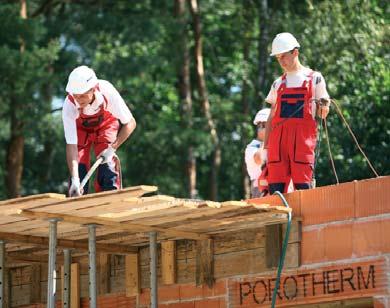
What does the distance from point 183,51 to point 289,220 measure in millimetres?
17486

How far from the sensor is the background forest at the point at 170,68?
2250 centimetres

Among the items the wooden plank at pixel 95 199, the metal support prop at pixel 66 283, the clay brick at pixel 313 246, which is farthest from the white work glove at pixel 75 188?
the clay brick at pixel 313 246

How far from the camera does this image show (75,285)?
12453mm

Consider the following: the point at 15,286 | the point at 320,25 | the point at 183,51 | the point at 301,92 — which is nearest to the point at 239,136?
the point at 183,51

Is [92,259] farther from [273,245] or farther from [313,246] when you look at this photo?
[313,246]

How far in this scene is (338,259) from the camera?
10.3 m

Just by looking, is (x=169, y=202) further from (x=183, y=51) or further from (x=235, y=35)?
(x=235, y=35)

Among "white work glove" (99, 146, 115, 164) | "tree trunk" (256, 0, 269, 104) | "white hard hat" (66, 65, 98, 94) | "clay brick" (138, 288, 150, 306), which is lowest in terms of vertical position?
"clay brick" (138, 288, 150, 306)

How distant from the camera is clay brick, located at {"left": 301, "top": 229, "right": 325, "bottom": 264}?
412 inches

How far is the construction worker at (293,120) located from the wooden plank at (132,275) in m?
1.48

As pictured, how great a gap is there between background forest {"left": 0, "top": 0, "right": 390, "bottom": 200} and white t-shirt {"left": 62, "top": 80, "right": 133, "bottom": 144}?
31.4 feet

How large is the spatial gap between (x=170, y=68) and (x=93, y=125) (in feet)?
53.9

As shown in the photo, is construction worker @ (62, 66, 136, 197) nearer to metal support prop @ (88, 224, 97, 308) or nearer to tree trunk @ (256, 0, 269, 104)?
metal support prop @ (88, 224, 97, 308)

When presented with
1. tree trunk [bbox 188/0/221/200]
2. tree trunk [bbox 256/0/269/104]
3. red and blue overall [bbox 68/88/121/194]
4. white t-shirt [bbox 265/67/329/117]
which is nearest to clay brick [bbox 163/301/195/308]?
red and blue overall [bbox 68/88/121/194]
